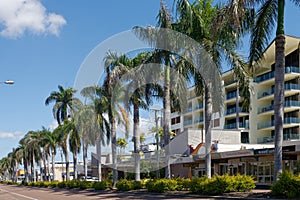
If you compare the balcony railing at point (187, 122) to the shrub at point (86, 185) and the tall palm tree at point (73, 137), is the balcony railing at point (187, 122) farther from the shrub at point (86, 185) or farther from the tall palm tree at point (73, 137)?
the shrub at point (86, 185)

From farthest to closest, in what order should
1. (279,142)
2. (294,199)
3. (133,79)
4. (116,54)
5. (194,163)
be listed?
(194,163) < (116,54) < (133,79) < (279,142) < (294,199)

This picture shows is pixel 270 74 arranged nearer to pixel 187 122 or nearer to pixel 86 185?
pixel 187 122

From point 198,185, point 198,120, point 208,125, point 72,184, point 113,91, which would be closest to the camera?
point 198,185

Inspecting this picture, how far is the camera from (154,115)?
45.6m

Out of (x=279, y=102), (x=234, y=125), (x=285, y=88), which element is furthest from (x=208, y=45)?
(x=234, y=125)

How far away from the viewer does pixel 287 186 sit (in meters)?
18.0

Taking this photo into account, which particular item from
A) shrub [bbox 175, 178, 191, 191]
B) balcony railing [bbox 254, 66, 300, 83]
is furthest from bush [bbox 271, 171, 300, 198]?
balcony railing [bbox 254, 66, 300, 83]

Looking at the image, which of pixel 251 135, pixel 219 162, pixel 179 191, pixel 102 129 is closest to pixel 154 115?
pixel 102 129

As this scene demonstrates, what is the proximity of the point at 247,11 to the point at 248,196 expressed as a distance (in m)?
9.09

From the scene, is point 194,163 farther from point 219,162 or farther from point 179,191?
point 179,191

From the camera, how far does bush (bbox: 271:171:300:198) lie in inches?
698

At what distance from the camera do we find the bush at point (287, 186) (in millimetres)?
17734

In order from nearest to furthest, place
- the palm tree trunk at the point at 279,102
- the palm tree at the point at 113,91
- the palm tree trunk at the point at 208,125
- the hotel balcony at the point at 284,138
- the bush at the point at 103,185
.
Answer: the palm tree trunk at the point at 279,102
the palm tree trunk at the point at 208,125
the palm tree at the point at 113,91
the bush at the point at 103,185
the hotel balcony at the point at 284,138

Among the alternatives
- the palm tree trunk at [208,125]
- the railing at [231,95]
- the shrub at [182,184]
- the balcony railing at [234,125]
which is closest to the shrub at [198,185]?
the palm tree trunk at [208,125]
